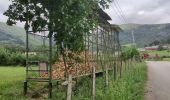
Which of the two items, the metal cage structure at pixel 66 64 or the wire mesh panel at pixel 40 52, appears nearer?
the metal cage structure at pixel 66 64

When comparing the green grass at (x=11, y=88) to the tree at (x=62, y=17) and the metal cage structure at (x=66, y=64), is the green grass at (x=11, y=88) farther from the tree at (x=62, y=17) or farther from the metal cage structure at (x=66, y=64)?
the tree at (x=62, y=17)

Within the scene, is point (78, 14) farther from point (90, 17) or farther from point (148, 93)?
point (148, 93)

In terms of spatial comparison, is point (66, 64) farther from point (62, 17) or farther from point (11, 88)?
point (62, 17)

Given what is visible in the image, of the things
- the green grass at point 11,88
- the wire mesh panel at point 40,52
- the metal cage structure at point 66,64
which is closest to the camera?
the green grass at point 11,88

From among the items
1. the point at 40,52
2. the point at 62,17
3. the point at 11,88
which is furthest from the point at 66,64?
the point at 62,17

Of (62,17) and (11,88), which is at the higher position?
(62,17)

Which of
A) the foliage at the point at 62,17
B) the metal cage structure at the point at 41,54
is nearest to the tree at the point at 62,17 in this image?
the foliage at the point at 62,17

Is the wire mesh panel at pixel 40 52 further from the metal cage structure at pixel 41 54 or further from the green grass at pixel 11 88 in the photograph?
the green grass at pixel 11 88

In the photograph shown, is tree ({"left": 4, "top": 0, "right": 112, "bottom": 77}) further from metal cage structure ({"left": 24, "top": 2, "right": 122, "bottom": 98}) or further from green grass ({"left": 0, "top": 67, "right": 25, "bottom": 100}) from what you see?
green grass ({"left": 0, "top": 67, "right": 25, "bottom": 100})

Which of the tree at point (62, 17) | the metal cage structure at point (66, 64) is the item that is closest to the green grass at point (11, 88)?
the metal cage structure at point (66, 64)

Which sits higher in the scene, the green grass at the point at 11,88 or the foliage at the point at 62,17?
the foliage at the point at 62,17

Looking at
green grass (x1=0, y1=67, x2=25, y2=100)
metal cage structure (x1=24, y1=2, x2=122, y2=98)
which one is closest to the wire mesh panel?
metal cage structure (x1=24, y1=2, x2=122, y2=98)

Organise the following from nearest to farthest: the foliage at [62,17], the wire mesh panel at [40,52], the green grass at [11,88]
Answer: the foliage at [62,17] → the green grass at [11,88] → the wire mesh panel at [40,52]

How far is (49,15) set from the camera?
12.1 meters
